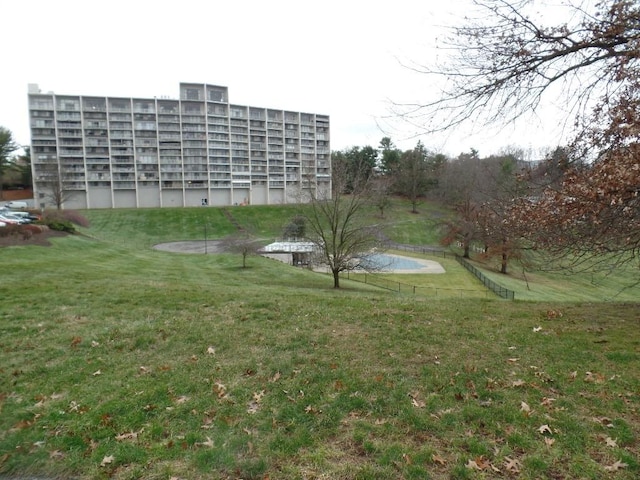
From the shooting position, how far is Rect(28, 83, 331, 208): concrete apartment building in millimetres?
65562

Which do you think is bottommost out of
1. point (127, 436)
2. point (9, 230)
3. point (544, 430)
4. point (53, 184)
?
point (127, 436)

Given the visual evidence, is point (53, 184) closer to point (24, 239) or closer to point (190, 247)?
point (190, 247)

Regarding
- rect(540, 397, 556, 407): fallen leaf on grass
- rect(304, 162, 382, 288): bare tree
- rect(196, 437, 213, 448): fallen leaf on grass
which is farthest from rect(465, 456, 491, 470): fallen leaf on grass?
rect(304, 162, 382, 288): bare tree

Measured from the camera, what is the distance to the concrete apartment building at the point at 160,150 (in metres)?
65.6

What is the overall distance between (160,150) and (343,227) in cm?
5966

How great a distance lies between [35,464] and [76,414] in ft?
2.35

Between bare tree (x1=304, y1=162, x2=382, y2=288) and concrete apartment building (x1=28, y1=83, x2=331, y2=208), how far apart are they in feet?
133

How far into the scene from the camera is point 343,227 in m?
20.4

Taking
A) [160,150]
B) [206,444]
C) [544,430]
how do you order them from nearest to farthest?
[206,444]
[544,430]
[160,150]

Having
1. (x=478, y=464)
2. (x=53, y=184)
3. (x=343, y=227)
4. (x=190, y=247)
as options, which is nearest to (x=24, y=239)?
(x=343, y=227)

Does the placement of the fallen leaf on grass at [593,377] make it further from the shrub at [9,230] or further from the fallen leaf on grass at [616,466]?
the shrub at [9,230]

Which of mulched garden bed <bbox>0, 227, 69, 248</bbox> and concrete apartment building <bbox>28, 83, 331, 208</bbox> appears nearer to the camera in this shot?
mulched garden bed <bbox>0, 227, 69, 248</bbox>

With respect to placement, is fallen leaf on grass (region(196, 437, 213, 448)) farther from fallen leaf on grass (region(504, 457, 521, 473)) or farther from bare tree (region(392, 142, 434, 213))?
bare tree (region(392, 142, 434, 213))

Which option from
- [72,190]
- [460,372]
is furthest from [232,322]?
[72,190]
